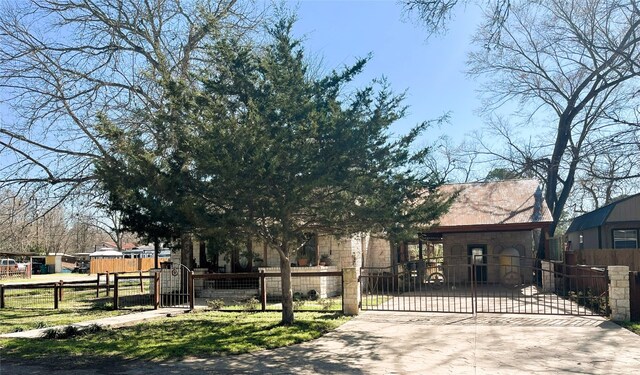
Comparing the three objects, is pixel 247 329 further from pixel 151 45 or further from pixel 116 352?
pixel 151 45

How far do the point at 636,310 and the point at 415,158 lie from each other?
6.42 m

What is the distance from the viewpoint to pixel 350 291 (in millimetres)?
13578

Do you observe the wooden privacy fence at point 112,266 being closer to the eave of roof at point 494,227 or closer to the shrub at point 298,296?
the shrub at point 298,296

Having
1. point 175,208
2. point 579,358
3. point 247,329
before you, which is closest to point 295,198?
point 175,208

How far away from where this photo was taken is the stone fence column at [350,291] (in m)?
13.5

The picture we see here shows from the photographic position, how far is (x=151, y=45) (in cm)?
2038

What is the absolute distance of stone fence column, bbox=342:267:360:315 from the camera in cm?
1354

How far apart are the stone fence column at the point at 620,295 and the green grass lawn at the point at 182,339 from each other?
6201 mm

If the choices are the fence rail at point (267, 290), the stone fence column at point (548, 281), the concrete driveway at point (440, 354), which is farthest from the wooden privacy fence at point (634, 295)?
the fence rail at point (267, 290)

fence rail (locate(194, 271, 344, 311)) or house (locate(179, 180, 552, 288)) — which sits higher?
house (locate(179, 180, 552, 288))

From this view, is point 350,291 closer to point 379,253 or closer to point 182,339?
point 182,339

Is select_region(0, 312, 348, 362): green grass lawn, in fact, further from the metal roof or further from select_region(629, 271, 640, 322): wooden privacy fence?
the metal roof

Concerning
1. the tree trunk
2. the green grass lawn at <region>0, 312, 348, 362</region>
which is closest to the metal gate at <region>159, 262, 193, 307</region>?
the green grass lawn at <region>0, 312, 348, 362</region>

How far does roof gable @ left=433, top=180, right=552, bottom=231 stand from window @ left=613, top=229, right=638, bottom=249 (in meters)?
3.77
